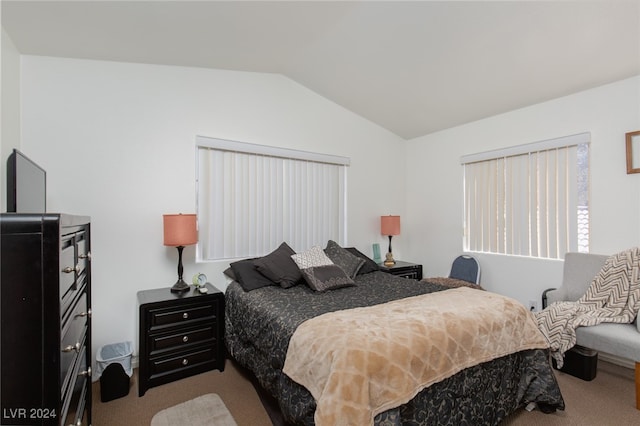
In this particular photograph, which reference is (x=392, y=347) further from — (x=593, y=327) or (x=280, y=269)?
(x=593, y=327)

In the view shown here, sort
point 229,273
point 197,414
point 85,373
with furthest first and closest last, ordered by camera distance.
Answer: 1. point 229,273
2. point 197,414
3. point 85,373

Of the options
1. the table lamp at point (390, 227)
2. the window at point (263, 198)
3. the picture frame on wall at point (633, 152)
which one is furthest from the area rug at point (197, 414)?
the picture frame on wall at point (633, 152)

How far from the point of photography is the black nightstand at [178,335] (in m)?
2.36

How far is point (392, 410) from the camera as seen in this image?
55.1 inches

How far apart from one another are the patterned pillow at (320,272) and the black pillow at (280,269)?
6 centimetres

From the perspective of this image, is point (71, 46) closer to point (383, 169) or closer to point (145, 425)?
point (145, 425)

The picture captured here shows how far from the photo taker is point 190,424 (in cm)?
196

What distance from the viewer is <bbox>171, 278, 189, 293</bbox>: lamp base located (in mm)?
2672

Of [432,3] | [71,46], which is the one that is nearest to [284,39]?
[432,3]

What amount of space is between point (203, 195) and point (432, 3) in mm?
2563

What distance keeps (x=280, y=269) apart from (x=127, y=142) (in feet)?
5.80

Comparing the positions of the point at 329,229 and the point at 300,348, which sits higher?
the point at 329,229

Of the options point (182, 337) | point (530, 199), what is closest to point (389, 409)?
point (182, 337)

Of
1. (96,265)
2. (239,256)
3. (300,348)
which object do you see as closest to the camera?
(300,348)
